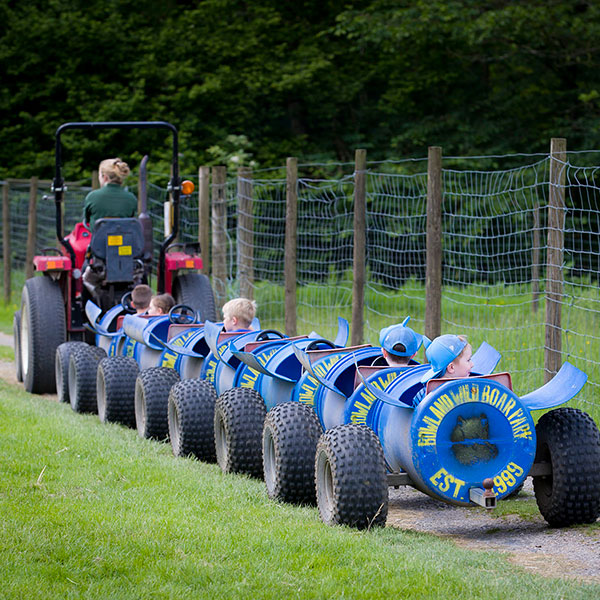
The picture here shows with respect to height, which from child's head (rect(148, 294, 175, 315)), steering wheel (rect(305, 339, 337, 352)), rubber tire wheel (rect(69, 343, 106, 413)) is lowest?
rubber tire wheel (rect(69, 343, 106, 413))

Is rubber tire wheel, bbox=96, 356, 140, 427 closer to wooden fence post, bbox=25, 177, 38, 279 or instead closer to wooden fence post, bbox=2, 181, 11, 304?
wooden fence post, bbox=25, 177, 38, 279

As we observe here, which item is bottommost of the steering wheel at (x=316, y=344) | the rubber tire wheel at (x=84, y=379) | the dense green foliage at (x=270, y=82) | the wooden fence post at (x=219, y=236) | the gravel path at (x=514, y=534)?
the gravel path at (x=514, y=534)

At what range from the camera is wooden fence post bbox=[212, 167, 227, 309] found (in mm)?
12195

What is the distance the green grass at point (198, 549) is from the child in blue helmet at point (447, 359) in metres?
0.73

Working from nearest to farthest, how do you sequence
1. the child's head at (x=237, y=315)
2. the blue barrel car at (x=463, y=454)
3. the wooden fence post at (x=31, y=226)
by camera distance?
1. the blue barrel car at (x=463, y=454)
2. the child's head at (x=237, y=315)
3. the wooden fence post at (x=31, y=226)

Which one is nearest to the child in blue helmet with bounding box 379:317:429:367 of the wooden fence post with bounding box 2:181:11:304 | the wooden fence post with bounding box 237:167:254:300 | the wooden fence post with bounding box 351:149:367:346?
the wooden fence post with bounding box 351:149:367:346

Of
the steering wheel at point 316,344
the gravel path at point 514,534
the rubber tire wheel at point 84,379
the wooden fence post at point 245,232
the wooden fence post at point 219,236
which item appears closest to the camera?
the gravel path at point 514,534

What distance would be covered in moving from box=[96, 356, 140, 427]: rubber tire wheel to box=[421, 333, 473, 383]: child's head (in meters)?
3.38

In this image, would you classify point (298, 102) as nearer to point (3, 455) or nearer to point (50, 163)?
point (50, 163)

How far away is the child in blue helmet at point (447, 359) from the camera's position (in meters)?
5.09

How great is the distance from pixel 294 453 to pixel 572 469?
1.35 metres

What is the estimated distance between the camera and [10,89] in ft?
77.1

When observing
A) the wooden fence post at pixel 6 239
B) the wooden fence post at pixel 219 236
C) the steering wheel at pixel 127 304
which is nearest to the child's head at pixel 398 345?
the steering wheel at pixel 127 304

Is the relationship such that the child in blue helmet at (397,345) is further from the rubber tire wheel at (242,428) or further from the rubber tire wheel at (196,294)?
the rubber tire wheel at (196,294)
